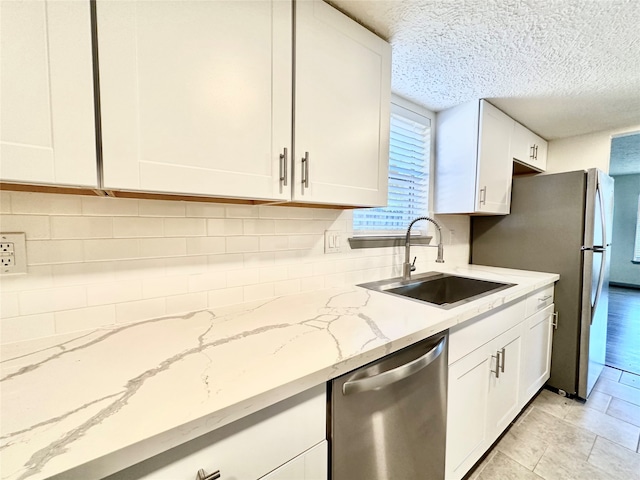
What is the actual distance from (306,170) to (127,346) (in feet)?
2.62

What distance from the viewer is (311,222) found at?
1436 millimetres

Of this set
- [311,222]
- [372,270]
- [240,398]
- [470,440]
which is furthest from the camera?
[372,270]

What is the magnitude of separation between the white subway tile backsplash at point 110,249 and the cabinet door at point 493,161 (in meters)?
2.02

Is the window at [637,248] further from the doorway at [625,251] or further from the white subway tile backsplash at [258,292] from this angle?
the white subway tile backsplash at [258,292]

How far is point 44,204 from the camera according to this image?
833 millimetres

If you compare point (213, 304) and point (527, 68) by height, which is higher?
point (527, 68)

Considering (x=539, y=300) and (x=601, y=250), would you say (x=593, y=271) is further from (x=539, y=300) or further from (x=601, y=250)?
(x=539, y=300)

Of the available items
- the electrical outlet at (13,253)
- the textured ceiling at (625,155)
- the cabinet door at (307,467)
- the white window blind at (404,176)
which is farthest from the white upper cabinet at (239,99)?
the textured ceiling at (625,155)

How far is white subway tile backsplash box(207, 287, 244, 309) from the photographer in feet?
3.71

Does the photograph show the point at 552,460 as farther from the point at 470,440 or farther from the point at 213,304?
the point at 213,304

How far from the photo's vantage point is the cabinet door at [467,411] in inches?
46.8

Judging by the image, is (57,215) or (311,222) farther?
(311,222)

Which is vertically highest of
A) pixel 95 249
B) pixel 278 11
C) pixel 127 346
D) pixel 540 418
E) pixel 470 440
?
pixel 278 11

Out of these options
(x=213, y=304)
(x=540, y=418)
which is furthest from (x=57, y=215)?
(x=540, y=418)
